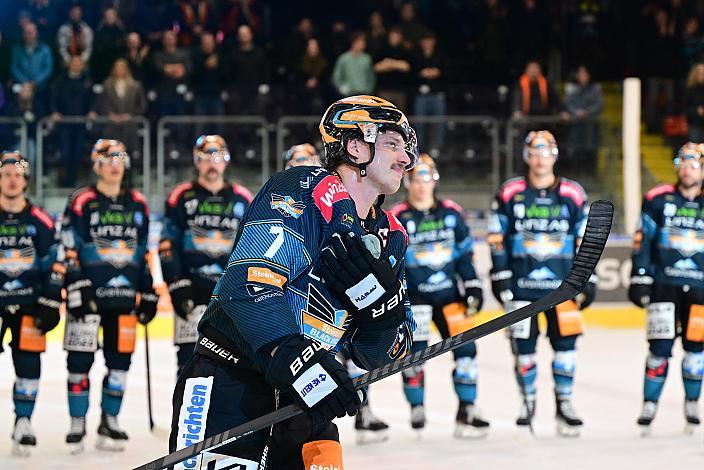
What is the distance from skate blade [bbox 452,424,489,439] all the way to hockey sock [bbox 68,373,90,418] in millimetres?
2022

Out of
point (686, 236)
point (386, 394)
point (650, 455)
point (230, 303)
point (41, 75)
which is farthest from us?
point (41, 75)

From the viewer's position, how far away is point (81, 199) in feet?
23.9

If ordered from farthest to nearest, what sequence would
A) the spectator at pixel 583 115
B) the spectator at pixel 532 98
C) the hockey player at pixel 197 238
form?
the spectator at pixel 532 98, the spectator at pixel 583 115, the hockey player at pixel 197 238

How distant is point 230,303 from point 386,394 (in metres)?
5.54

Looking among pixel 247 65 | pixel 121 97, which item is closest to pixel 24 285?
pixel 121 97

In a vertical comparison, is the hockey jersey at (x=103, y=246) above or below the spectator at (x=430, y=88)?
below

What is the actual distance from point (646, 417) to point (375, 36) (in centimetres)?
627

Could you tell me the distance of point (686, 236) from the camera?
300 inches

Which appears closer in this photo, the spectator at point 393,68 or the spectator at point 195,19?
the spectator at point 393,68

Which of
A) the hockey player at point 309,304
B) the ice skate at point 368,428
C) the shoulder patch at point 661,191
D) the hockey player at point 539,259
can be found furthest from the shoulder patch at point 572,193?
the hockey player at point 309,304

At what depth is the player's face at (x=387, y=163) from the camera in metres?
3.63

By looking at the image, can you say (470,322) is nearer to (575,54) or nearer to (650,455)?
(650,455)

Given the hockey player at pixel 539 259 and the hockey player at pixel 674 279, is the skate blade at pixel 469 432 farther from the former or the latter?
the hockey player at pixel 674 279

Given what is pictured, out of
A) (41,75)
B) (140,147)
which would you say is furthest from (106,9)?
(140,147)
